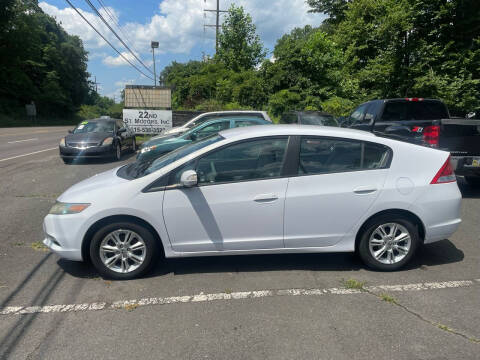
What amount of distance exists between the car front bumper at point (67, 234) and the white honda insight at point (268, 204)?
0.4 inches

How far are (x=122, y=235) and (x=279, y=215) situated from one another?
1.67 m

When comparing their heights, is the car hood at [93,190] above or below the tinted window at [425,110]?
below

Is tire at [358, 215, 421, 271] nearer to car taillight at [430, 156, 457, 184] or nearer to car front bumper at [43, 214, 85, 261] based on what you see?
car taillight at [430, 156, 457, 184]

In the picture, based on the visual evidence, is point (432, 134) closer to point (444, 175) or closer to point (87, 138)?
point (444, 175)

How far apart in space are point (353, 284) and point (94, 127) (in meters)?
11.2

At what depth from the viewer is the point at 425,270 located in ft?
13.6

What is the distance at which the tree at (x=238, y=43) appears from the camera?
96.8ft

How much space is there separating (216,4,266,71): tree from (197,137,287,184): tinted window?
87.4ft

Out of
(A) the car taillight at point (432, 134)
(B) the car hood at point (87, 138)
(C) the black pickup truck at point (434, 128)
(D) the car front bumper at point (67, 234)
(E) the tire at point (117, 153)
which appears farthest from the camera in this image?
(E) the tire at point (117, 153)

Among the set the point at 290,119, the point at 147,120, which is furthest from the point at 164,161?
the point at 147,120

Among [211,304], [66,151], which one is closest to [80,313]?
[211,304]

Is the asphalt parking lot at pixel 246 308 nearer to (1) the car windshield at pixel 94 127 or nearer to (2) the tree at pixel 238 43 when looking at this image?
(1) the car windshield at pixel 94 127

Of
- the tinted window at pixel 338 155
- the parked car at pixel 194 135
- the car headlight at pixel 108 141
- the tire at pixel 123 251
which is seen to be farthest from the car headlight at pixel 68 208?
the car headlight at pixel 108 141

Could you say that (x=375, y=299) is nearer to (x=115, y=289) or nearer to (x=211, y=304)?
(x=211, y=304)
